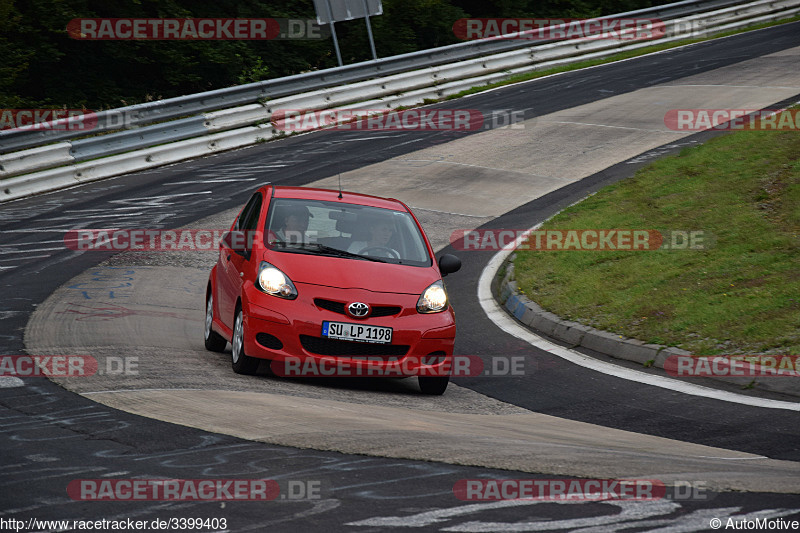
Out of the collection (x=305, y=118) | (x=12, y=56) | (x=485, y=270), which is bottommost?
(x=485, y=270)

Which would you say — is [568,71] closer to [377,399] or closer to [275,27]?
[275,27]

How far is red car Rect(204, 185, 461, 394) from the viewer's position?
8.01m

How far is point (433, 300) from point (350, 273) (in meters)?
0.76

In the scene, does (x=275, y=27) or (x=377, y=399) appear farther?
(x=275, y=27)

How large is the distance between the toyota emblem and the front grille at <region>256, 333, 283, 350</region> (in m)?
0.63

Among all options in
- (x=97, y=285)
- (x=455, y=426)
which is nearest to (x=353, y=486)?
(x=455, y=426)

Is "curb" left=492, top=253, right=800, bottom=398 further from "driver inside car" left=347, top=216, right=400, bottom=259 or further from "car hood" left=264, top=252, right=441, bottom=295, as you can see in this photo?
"driver inside car" left=347, top=216, right=400, bottom=259

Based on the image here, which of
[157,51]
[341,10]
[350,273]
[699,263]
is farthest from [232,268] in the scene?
[157,51]

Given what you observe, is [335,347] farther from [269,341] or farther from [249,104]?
[249,104]

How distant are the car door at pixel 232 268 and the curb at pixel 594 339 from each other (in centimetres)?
353

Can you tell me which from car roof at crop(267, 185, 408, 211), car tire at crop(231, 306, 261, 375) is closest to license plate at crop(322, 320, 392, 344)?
car tire at crop(231, 306, 261, 375)

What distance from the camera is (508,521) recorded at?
4500mm

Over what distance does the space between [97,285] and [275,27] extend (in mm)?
22816

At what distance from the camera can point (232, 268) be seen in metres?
9.09
